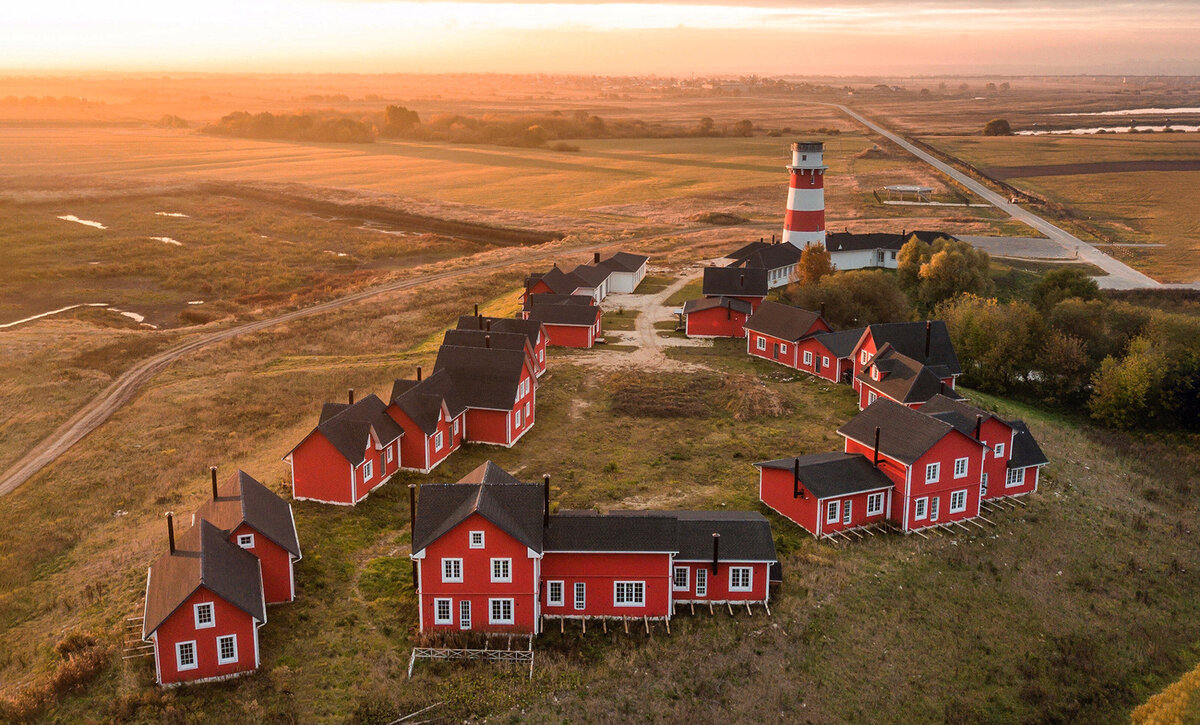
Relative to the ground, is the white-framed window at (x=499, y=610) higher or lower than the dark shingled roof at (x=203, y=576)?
lower

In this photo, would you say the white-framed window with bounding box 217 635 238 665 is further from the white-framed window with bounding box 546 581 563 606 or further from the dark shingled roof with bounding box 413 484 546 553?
the white-framed window with bounding box 546 581 563 606

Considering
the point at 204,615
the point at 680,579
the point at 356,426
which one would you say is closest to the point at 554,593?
the point at 680,579

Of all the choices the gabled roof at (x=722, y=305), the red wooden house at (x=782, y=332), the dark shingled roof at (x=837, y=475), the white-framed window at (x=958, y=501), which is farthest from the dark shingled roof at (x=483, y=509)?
the gabled roof at (x=722, y=305)

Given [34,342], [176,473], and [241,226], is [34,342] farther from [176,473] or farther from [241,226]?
[241,226]

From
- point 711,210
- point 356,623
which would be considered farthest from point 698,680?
point 711,210

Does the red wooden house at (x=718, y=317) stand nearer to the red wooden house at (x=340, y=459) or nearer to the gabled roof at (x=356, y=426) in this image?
the gabled roof at (x=356, y=426)

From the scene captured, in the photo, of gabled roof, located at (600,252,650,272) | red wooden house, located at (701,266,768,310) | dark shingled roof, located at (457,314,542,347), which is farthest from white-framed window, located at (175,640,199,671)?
gabled roof, located at (600,252,650,272)
